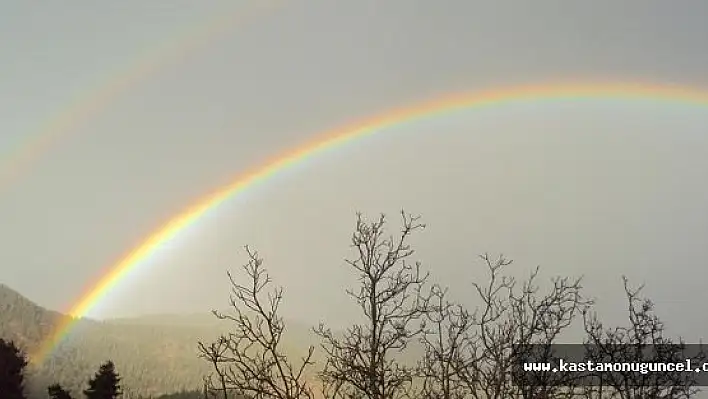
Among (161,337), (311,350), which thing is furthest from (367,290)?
(161,337)

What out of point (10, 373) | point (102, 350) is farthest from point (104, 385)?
point (102, 350)

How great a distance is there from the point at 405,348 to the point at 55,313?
168693 mm

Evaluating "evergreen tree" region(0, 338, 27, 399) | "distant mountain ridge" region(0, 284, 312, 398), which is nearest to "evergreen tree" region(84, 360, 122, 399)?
"evergreen tree" region(0, 338, 27, 399)

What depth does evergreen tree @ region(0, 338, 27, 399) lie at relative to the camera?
37.8 m

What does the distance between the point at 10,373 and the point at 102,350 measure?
363ft

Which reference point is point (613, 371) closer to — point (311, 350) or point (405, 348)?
point (405, 348)

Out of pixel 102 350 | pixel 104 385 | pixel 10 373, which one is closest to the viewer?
pixel 104 385

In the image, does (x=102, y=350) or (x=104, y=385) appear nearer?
(x=104, y=385)

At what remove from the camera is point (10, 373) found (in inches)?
1515

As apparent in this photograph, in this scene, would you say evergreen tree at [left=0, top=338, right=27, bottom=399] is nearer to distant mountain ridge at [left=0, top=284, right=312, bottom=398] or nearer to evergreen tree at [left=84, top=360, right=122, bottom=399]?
evergreen tree at [left=84, top=360, right=122, bottom=399]

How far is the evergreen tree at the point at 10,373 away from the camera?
1486 inches

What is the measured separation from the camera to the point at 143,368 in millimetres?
138875

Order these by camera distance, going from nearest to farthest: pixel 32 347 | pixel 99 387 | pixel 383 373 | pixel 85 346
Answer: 1. pixel 383 373
2. pixel 99 387
3. pixel 32 347
4. pixel 85 346

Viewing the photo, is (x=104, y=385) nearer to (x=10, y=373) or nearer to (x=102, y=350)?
(x=10, y=373)
